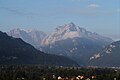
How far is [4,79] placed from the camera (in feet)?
639

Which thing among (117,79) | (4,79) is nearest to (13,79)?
(4,79)

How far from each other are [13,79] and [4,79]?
562cm

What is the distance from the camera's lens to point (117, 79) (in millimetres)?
198750

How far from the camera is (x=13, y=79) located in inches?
7825

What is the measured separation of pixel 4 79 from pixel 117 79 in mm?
55892

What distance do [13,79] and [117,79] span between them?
2040 inches

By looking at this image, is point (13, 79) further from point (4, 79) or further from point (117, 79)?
point (117, 79)
